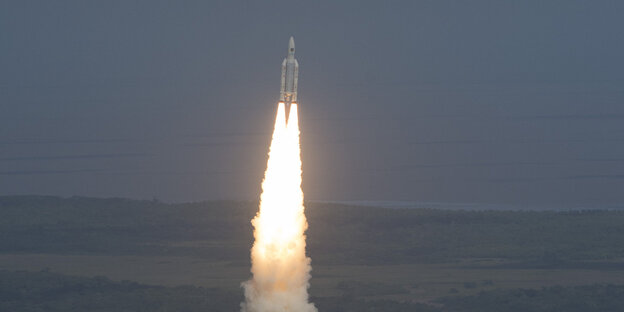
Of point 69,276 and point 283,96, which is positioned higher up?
point 283,96

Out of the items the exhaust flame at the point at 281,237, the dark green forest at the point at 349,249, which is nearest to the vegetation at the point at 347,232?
the dark green forest at the point at 349,249

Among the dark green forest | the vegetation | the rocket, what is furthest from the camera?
the vegetation

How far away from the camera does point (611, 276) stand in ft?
411

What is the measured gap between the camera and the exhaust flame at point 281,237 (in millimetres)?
61312

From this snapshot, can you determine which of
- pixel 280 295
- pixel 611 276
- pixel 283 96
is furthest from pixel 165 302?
pixel 611 276

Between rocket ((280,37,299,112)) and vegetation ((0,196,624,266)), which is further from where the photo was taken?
vegetation ((0,196,624,266))

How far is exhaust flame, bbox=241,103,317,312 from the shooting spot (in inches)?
2414

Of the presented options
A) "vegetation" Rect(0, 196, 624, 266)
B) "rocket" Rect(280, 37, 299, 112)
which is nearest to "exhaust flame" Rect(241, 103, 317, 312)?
A: "rocket" Rect(280, 37, 299, 112)

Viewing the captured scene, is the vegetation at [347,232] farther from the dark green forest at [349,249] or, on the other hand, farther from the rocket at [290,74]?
the rocket at [290,74]

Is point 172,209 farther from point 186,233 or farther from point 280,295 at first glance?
point 280,295

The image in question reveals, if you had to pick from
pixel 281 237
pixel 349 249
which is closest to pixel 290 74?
pixel 281 237

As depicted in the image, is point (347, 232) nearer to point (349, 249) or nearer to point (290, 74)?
point (349, 249)

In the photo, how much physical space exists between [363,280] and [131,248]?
49468 millimetres

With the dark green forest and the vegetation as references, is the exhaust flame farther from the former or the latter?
the vegetation
